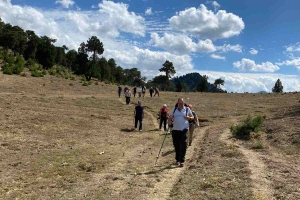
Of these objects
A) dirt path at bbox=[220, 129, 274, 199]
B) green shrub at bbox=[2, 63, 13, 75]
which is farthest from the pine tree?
dirt path at bbox=[220, 129, 274, 199]

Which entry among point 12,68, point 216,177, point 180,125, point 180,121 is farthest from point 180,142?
point 12,68

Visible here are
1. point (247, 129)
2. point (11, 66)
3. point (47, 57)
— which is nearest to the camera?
point (247, 129)

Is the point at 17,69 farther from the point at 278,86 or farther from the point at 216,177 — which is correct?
the point at 278,86

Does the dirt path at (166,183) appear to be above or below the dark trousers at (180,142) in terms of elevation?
below

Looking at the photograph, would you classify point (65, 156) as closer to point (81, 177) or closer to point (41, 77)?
point (81, 177)

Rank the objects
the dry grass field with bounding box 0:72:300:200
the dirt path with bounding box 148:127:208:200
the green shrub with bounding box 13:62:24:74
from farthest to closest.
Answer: the green shrub with bounding box 13:62:24:74 < the dry grass field with bounding box 0:72:300:200 < the dirt path with bounding box 148:127:208:200

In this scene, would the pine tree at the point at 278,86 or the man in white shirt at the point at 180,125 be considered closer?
the man in white shirt at the point at 180,125

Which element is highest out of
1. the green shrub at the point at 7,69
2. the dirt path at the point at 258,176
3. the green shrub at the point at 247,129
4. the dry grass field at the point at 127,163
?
the green shrub at the point at 7,69

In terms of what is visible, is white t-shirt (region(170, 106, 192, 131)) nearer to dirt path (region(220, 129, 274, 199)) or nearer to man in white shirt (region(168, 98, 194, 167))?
man in white shirt (region(168, 98, 194, 167))

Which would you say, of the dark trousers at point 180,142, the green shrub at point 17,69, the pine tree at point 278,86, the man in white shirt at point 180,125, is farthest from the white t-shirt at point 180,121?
the pine tree at point 278,86

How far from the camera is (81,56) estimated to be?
3725 inches

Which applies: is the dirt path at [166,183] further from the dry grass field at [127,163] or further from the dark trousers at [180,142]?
the dark trousers at [180,142]

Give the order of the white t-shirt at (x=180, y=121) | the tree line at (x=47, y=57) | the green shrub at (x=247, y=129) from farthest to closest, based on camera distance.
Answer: the tree line at (x=47, y=57)
the green shrub at (x=247, y=129)
the white t-shirt at (x=180, y=121)

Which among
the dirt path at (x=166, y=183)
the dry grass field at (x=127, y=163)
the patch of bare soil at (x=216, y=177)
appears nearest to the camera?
the patch of bare soil at (x=216, y=177)
